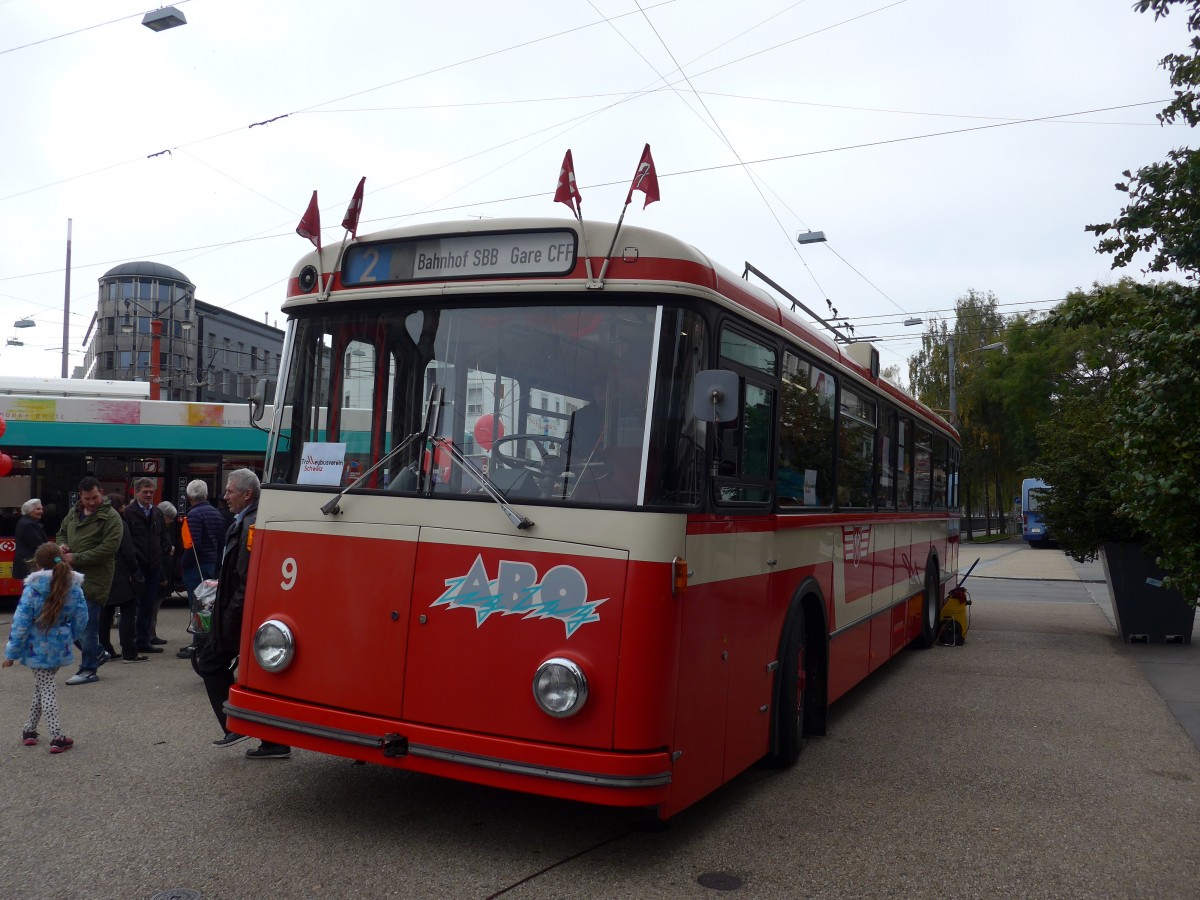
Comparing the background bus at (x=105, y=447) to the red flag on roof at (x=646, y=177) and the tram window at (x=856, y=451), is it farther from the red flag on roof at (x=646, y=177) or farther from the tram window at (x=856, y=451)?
the red flag on roof at (x=646, y=177)

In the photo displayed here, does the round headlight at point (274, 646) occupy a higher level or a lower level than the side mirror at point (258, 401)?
lower

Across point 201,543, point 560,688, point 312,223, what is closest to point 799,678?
point 560,688

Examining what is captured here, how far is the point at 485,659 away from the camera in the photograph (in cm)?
476

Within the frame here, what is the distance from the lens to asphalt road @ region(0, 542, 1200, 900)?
4.63 metres

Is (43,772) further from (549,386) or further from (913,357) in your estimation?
(913,357)

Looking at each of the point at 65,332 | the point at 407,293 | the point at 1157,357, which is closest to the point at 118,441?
the point at 407,293

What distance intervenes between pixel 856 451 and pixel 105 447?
11464 mm

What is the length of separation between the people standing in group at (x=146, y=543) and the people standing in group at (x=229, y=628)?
15.0ft

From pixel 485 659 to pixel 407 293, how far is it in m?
1.83

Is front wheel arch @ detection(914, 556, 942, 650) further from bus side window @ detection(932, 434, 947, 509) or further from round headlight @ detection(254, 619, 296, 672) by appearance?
round headlight @ detection(254, 619, 296, 672)

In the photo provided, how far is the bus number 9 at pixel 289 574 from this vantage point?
530cm

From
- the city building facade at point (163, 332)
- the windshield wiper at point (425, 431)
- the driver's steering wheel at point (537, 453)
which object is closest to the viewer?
the driver's steering wheel at point (537, 453)

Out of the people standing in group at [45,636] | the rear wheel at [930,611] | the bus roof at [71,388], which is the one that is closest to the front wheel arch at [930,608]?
the rear wheel at [930,611]

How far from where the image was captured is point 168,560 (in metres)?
13.8
